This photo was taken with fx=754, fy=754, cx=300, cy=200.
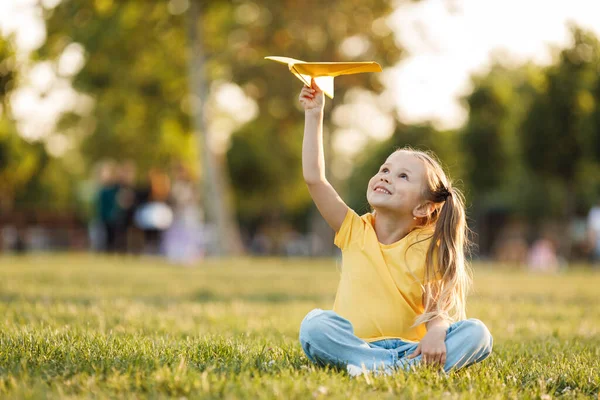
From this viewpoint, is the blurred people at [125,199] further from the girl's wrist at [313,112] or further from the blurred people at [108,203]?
the girl's wrist at [313,112]

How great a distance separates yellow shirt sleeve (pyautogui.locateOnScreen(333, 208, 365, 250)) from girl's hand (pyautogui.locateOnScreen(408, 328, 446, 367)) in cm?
71

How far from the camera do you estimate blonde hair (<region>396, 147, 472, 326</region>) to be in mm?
4059

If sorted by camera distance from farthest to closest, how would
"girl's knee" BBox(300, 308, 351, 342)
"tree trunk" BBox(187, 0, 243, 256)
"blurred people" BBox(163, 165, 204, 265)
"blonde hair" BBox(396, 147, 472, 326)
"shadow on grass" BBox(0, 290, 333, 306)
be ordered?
"tree trunk" BBox(187, 0, 243, 256)
"blurred people" BBox(163, 165, 204, 265)
"shadow on grass" BBox(0, 290, 333, 306)
"blonde hair" BBox(396, 147, 472, 326)
"girl's knee" BBox(300, 308, 351, 342)

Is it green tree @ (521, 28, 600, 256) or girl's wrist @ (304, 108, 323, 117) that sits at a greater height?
green tree @ (521, 28, 600, 256)

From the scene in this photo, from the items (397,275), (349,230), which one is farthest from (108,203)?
(397,275)

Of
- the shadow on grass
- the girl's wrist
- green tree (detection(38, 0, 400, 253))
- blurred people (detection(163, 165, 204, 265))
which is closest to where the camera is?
the girl's wrist

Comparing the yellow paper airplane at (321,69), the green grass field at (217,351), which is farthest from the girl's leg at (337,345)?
the yellow paper airplane at (321,69)

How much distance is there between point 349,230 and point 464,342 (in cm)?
90

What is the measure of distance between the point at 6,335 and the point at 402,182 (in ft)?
8.21

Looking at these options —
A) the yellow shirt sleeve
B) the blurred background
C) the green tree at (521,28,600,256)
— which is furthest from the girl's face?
the green tree at (521,28,600,256)

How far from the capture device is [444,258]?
4.09m

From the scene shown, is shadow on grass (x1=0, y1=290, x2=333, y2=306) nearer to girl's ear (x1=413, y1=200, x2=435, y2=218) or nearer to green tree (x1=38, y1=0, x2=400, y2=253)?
girl's ear (x1=413, y1=200, x2=435, y2=218)

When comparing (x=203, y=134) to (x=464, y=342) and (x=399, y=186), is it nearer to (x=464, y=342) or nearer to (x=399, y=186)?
(x=399, y=186)

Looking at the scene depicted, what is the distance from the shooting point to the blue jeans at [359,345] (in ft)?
12.6
